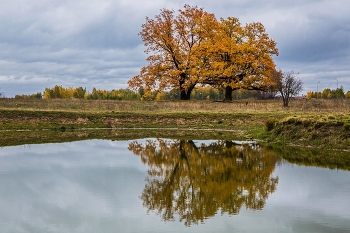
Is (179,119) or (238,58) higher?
(238,58)

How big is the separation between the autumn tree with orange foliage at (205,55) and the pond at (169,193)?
3163cm

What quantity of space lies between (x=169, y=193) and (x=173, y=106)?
32774 mm

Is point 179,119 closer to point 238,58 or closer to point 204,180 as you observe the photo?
point 238,58

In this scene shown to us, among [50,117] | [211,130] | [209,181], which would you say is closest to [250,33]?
[211,130]

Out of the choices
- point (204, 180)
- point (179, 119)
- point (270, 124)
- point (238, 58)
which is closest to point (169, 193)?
point (204, 180)

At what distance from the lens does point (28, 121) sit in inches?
1406

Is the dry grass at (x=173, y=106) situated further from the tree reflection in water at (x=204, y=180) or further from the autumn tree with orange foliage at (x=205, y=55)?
the tree reflection in water at (x=204, y=180)

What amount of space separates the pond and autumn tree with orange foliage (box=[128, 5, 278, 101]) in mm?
31630

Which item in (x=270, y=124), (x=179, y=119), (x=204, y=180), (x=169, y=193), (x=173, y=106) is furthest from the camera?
(x=173, y=106)

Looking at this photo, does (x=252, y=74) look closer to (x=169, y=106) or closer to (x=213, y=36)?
(x=213, y=36)

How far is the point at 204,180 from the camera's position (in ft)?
45.9

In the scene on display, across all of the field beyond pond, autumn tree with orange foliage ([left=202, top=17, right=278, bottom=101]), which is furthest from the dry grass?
autumn tree with orange foliage ([left=202, top=17, right=278, bottom=101])

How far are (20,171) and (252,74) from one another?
135 feet

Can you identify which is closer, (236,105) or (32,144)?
(32,144)
